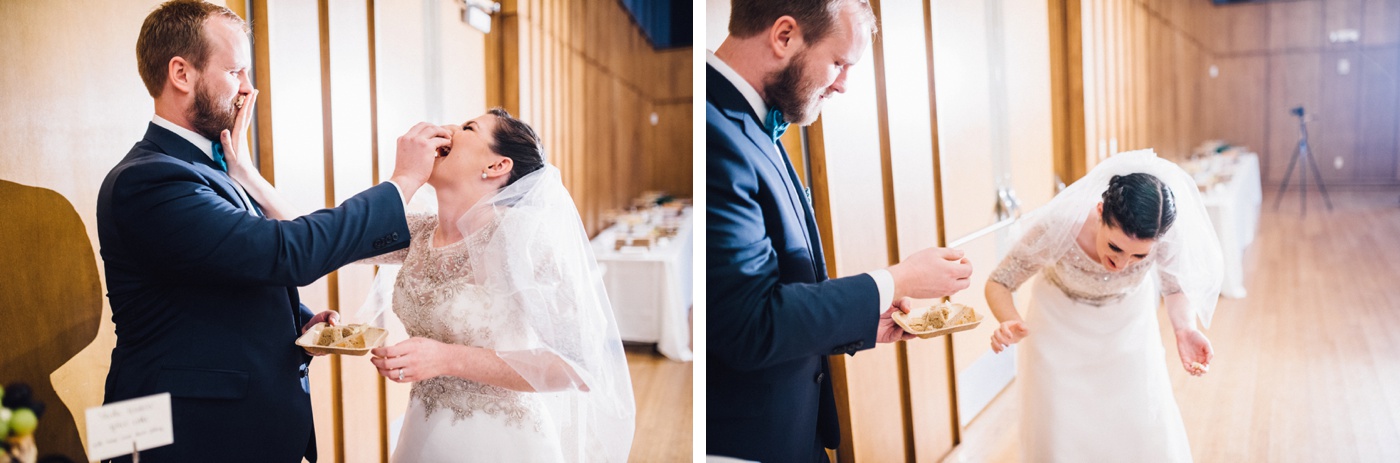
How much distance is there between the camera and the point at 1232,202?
5.69 feet

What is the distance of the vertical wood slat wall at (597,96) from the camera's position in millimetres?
2162

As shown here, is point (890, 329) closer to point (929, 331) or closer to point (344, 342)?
point (929, 331)

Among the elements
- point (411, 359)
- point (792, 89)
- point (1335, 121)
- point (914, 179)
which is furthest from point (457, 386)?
point (1335, 121)

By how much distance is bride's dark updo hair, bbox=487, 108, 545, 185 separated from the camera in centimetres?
189

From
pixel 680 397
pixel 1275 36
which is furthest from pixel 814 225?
pixel 1275 36

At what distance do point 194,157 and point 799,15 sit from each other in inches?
46.6

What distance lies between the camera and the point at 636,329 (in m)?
2.37

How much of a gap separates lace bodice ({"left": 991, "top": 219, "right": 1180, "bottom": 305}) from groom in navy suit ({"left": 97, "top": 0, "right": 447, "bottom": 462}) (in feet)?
4.37

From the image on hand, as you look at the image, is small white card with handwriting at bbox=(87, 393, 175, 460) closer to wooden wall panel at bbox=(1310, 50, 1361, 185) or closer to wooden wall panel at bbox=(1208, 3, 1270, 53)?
wooden wall panel at bbox=(1208, 3, 1270, 53)

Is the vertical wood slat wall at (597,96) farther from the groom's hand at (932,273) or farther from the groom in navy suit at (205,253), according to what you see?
the groom's hand at (932,273)

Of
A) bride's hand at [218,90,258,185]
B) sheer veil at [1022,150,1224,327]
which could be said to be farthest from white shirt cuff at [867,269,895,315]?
bride's hand at [218,90,258,185]

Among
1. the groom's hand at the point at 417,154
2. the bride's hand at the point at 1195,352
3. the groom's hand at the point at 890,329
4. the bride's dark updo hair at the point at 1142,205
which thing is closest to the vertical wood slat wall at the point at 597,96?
the groom's hand at the point at 417,154

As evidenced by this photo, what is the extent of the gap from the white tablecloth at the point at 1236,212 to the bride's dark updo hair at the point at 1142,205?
8 centimetres

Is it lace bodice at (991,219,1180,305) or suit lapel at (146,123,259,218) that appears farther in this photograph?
lace bodice at (991,219,1180,305)
